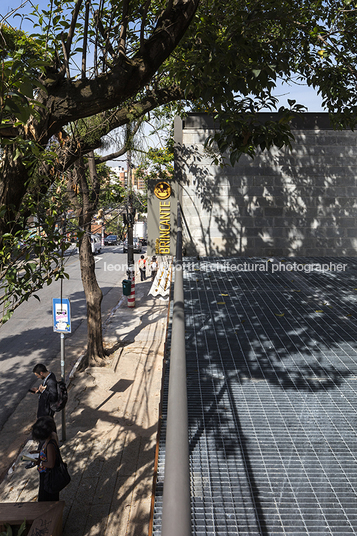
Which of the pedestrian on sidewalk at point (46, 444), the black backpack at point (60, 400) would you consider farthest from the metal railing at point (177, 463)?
the black backpack at point (60, 400)

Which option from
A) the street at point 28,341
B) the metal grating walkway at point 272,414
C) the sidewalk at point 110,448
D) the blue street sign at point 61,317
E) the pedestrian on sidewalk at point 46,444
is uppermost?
the metal grating walkway at point 272,414

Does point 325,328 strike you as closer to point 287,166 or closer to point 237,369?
point 237,369

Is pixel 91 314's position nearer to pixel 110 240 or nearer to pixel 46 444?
pixel 46 444

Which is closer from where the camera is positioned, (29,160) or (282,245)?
(29,160)

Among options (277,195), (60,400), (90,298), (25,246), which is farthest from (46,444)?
(90,298)

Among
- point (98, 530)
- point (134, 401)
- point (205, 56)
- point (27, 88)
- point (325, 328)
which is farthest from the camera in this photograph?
point (134, 401)

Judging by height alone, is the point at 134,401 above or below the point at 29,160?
below

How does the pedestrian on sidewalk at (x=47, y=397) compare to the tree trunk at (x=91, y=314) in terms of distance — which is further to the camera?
the tree trunk at (x=91, y=314)

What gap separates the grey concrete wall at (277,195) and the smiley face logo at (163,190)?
0.40 m

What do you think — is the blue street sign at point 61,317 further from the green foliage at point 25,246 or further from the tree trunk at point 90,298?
the green foliage at point 25,246

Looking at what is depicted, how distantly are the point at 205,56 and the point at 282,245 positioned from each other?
187 inches

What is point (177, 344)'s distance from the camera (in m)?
1.37

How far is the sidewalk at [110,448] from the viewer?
5804 millimetres

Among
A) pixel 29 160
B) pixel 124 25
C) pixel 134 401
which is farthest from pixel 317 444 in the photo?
pixel 134 401
